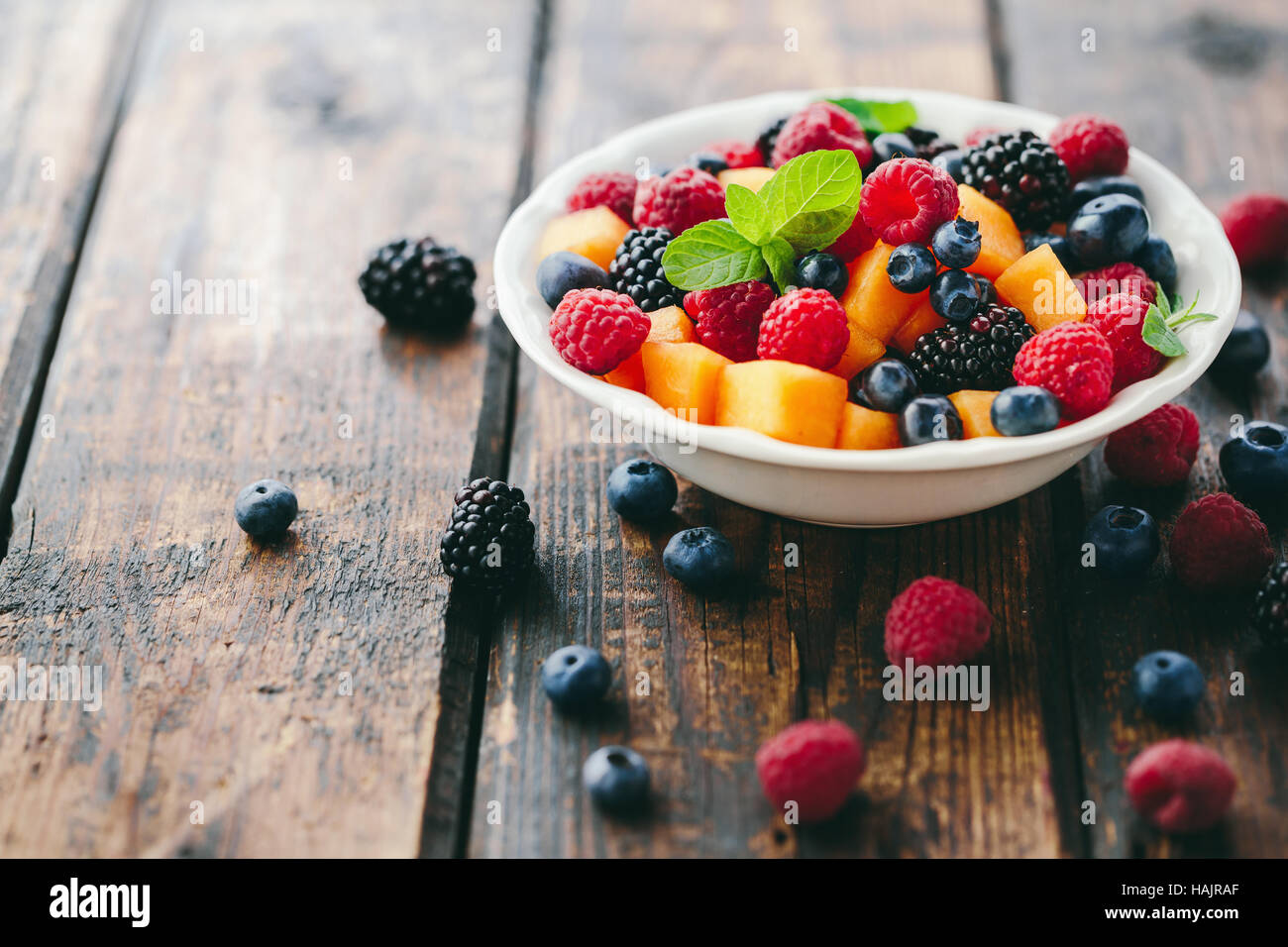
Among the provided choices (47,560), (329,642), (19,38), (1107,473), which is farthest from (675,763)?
(19,38)

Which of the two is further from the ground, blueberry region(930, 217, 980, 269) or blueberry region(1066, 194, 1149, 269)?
blueberry region(1066, 194, 1149, 269)

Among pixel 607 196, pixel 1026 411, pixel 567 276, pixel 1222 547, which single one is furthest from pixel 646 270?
pixel 1222 547

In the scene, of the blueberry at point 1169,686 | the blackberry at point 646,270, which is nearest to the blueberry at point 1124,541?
the blueberry at point 1169,686

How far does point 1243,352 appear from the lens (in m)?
2.05

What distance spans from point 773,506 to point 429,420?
0.68m

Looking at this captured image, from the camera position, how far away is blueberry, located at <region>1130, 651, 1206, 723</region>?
1.54m

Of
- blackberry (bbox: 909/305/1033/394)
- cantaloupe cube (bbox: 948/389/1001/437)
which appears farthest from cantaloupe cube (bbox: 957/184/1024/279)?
cantaloupe cube (bbox: 948/389/1001/437)

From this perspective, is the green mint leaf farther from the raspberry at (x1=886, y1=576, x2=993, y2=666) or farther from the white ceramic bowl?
the raspberry at (x1=886, y1=576, x2=993, y2=666)

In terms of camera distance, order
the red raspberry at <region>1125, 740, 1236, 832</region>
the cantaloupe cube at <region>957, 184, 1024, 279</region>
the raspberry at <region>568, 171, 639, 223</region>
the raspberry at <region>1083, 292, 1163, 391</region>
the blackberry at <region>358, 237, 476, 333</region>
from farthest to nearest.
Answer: the blackberry at <region>358, 237, 476, 333</region> < the raspberry at <region>568, 171, 639, 223</region> < the cantaloupe cube at <region>957, 184, 1024, 279</region> < the raspberry at <region>1083, 292, 1163, 391</region> < the red raspberry at <region>1125, 740, 1236, 832</region>

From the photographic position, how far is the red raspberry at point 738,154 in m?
1.99

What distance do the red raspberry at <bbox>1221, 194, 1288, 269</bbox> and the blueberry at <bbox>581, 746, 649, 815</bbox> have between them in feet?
5.26

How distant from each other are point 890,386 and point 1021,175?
485mm

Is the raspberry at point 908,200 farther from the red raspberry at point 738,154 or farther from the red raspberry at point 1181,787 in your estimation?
the red raspberry at point 1181,787
